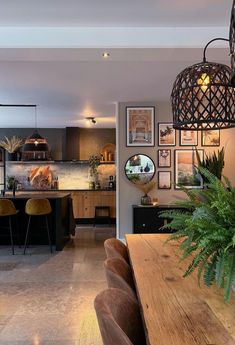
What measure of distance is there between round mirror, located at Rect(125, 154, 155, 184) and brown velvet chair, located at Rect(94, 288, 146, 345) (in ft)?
15.3

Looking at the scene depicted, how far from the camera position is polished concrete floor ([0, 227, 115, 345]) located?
9.24 ft

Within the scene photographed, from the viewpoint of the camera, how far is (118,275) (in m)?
1.73

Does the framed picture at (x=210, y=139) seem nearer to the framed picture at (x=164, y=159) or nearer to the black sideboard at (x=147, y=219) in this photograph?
the framed picture at (x=164, y=159)

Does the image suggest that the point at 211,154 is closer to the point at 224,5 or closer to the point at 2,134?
the point at 224,5

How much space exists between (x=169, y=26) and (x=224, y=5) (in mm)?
527

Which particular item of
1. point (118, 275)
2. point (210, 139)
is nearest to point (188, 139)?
point (210, 139)

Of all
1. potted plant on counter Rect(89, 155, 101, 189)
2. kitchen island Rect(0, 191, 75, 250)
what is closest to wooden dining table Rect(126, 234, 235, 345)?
kitchen island Rect(0, 191, 75, 250)

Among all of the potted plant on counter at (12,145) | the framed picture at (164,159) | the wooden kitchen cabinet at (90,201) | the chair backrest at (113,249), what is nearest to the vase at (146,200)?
the framed picture at (164,159)

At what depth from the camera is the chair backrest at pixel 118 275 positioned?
165cm

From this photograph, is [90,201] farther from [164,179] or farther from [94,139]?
[164,179]

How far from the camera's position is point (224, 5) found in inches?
105

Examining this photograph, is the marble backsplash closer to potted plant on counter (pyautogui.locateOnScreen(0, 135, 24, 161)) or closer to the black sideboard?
potted plant on counter (pyautogui.locateOnScreen(0, 135, 24, 161))

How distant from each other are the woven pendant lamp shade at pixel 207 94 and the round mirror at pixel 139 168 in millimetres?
4375

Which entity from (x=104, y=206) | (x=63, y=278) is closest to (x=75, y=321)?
(x=63, y=278)
